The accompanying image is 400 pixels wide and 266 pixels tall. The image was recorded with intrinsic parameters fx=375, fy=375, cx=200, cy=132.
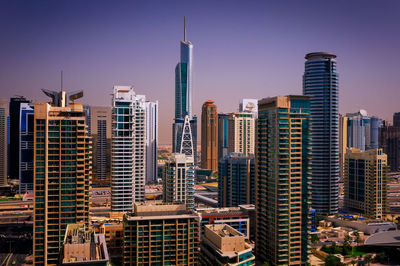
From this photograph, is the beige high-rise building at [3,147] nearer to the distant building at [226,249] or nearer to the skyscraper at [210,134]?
the skyscraper at [210,134]

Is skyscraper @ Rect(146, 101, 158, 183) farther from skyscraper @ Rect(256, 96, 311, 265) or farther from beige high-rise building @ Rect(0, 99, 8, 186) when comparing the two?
skyscraper @ Rect(256, 96, 311, 265)

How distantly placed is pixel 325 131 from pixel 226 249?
37610 millimetres

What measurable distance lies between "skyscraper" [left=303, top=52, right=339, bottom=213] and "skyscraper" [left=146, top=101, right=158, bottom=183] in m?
48.9

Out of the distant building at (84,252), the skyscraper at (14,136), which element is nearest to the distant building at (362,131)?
the skyscraper at (14,136)

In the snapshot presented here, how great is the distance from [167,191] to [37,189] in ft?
62.6

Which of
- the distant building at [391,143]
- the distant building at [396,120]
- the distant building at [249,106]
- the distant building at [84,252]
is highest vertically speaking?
the distant building at [249,106]

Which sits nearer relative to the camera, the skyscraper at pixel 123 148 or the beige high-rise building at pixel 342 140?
the skyscraper at pixel 123 148

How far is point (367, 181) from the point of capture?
59875mm

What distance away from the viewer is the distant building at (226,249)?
1188 inches

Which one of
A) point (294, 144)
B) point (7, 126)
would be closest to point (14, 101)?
point (7, 126)

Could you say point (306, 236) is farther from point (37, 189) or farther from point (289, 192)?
point (37, 189)

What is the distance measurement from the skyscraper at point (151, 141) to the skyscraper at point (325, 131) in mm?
48852

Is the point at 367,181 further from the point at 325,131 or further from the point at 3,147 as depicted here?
the point at 3,147

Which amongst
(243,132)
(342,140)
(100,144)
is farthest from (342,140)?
(100,144)
